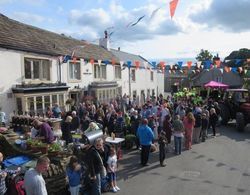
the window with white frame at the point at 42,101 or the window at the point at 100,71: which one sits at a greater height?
the window at the point at 100,71

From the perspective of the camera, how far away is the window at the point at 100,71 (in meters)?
25.2

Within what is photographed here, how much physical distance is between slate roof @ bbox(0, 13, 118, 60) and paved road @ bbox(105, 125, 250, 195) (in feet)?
29.4

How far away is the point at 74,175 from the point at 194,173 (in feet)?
13.7

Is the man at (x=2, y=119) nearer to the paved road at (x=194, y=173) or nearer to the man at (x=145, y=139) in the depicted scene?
the paved road at (x=194, y=173)

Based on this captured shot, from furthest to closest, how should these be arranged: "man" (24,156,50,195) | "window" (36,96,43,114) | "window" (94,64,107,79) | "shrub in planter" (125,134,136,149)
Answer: "window" (94,64,107,79), "window" (36,96,43,114), "shrub in planter" (125,134,136,149), "man" (24,156,50,195)

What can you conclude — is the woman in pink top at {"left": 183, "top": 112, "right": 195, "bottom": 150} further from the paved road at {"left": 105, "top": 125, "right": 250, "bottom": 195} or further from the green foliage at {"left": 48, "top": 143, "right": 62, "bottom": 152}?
the green foliage at {"left": 48, "top": 143, "right": 62, "bottom": 152}

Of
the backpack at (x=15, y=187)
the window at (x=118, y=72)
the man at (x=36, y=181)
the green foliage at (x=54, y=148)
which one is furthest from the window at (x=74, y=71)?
the man at (x=36, y=181)

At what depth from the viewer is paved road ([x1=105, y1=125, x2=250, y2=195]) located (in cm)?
841

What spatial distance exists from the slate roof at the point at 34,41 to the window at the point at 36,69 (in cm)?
58

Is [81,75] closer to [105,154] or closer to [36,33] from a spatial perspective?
[36,33]

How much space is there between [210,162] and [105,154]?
4373 millimetres

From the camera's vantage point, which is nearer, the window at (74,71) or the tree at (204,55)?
the window at (74,71)

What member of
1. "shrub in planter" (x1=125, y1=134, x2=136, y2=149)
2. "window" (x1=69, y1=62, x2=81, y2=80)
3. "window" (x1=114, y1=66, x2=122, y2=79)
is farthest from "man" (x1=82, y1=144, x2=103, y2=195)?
"window" (x1=114, y1=66, x2=122, y2=79)

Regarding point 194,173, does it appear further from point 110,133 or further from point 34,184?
point 34,184
